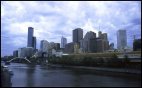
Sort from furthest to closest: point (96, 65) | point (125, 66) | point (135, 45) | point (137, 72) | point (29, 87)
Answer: point (96, 65), point (135, 45), point (125, 66), point (137, 72), point (29, 87)

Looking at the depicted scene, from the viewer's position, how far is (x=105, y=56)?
337 feet

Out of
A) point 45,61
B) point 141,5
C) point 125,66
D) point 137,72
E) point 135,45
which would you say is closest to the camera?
point 141,5

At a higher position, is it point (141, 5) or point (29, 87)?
point (141, 5)

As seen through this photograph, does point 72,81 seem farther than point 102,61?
No

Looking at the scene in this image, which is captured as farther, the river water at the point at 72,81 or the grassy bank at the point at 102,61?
the grassy bank at the point at 102,61

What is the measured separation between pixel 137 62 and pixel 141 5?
242 ft

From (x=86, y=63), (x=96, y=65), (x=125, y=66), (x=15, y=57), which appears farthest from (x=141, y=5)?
(x=15, y=57)

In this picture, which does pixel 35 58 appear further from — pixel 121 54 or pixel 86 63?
pixel 121 54

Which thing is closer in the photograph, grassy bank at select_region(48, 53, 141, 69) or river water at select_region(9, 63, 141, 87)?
river water at select_region(9, 63, 141, 87)

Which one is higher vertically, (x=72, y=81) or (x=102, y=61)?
(x=102, y=61)

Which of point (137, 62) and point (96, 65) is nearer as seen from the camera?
point (137, 62)

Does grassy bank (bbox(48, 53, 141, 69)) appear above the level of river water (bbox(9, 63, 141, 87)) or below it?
above

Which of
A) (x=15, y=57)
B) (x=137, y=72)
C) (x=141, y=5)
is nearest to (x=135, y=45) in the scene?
(x=137, y=72)

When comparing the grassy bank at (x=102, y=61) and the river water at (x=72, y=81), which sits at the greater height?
the grassy bank at (x=102, y=61)
